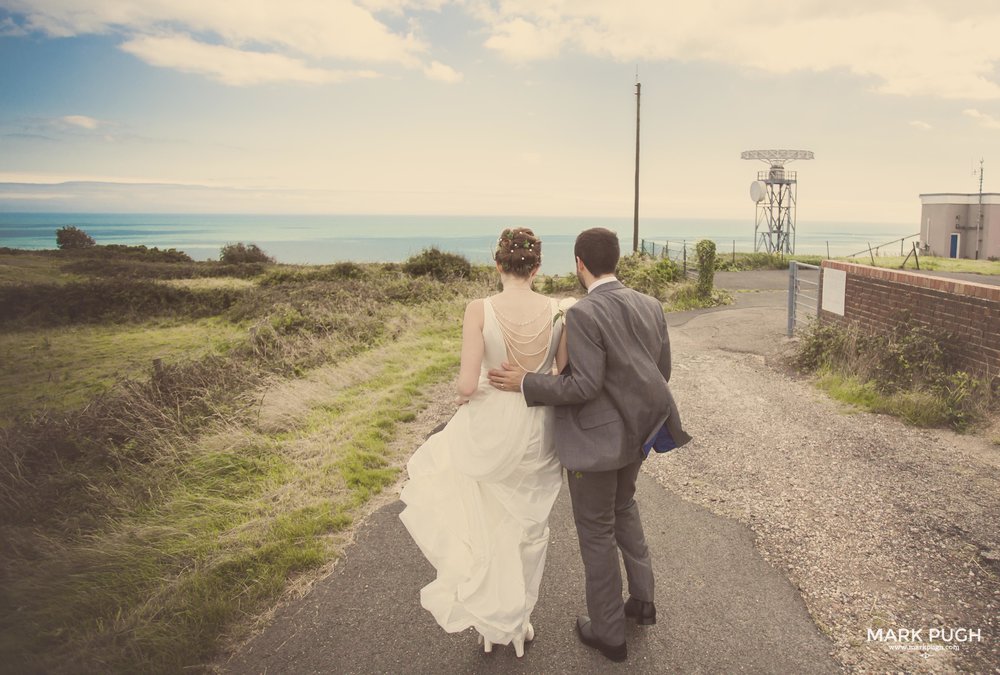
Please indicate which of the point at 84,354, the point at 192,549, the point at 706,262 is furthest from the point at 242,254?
the point at 192,549

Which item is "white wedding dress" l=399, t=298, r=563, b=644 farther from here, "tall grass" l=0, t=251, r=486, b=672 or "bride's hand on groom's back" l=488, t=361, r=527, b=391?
"tall grass" l=0, t=251, r=486, b=672

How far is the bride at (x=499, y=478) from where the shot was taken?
2.84 meters

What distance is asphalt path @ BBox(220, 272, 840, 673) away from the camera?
2.95 metres

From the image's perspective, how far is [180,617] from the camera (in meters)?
3.40

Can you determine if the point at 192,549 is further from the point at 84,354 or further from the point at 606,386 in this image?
the point at 84,354

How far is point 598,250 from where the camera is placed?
2.81 metres

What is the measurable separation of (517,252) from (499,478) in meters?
1.16

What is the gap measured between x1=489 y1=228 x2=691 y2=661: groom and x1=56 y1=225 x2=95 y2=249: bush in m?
30.6

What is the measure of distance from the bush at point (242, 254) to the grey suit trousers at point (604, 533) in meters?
31.1

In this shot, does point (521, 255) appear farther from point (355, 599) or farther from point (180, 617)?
point (180, 617)

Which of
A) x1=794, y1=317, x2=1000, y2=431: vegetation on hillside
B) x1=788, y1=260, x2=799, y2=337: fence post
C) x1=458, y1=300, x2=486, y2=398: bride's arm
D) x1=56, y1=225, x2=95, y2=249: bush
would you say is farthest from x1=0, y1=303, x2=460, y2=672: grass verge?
x1=56, y1=225, x2=95, y2=249: bush

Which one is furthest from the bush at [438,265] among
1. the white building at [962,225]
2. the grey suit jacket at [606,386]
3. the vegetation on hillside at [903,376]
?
the white building at [962,225]

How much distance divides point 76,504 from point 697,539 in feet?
17.6

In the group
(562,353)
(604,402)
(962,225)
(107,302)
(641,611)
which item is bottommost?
(641,611)
